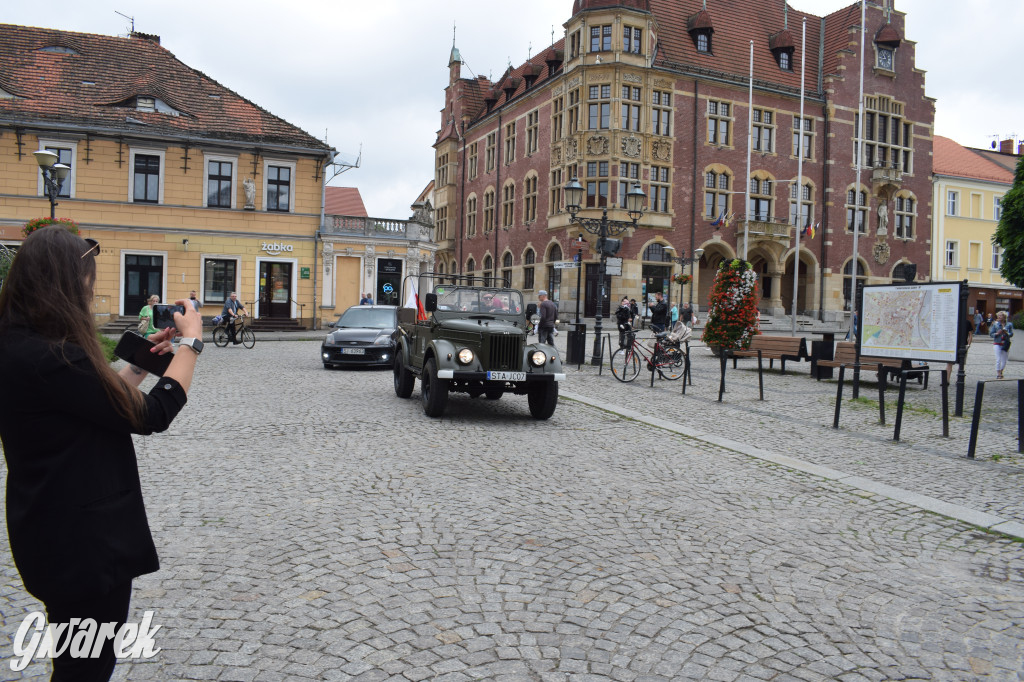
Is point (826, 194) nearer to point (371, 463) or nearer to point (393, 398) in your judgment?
point (393, 398)

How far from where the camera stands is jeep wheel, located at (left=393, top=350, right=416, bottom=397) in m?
12.5

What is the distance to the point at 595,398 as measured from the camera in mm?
13305

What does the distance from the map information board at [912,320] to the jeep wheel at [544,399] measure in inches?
251

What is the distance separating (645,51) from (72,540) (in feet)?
147

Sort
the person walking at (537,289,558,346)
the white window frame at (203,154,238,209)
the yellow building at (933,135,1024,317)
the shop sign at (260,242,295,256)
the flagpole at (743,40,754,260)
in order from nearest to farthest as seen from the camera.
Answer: the person walking at (537,289,558,346) → the white window frame at (203,154,238,209) → the shop sign at (260,242,295,256) → the flagpole at (743,40,754,260) → the yellow building at (933,135,1024,317)

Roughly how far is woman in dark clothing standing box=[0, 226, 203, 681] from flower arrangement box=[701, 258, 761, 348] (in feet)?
60.1

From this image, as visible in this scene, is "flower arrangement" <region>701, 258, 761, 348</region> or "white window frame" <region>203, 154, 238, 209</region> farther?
"white window frame" <region>203, 154, 238, 209</region>

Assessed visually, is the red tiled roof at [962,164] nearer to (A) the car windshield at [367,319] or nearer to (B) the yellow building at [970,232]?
(B) the yellow building at [970,232]

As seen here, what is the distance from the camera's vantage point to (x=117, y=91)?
32.2 metres

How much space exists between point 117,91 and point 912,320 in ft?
105

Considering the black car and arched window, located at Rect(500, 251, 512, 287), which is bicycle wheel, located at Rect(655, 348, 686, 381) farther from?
arched window, located at Rect(500, 251, 512, 287)

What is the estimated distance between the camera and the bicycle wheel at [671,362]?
15.9 meters

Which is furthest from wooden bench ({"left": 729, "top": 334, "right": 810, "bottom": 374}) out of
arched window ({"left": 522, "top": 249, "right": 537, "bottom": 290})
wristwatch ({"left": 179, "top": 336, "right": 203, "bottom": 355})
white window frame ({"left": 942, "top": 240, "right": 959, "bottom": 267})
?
white window frame ({"left": 942, "top": 240, "right": 959, "bottom": 267})

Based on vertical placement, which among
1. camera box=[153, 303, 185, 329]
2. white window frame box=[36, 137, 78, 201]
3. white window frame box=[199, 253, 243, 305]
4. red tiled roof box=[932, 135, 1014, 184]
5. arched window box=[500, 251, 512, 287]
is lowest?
camera box=[153, 303, 185, 329]
